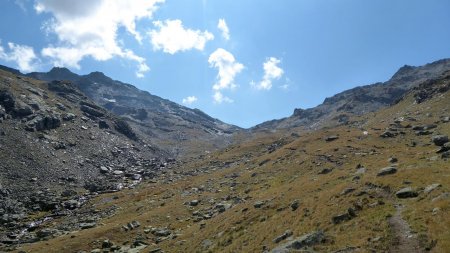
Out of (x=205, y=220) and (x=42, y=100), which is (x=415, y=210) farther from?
(x=42, y=100)

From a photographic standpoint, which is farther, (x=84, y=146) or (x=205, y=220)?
(x=84, y=146)

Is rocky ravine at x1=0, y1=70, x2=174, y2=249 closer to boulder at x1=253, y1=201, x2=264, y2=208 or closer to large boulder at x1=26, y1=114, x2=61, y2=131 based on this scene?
large boulder at x1=26, y1=114, x2=61, y2=131

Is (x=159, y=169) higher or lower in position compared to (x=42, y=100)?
lower

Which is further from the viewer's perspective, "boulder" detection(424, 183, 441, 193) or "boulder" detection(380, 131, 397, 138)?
"boulder" detection(380, 131, 397, 138)

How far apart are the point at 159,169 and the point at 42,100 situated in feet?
224

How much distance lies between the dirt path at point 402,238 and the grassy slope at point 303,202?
0.50m

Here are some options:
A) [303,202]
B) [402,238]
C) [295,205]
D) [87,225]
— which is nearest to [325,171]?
[303,202]

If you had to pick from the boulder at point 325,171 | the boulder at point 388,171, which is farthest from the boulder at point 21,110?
the boulder at point 388,171

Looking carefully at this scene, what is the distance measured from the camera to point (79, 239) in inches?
2334

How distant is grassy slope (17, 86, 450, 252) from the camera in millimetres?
33438

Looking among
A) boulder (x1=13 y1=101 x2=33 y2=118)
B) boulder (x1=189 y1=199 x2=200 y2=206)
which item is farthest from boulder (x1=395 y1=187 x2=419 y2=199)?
boulder (x1=13 y1=101 x2=33 y2=118)

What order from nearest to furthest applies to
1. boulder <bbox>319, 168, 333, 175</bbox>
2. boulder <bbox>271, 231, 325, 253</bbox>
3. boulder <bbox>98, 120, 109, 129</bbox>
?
1. boulder <bbox>271, 231, 325, 253</bbox>
2. boulder <bbox>319, 168, 333, 175</bbox>
3. boulder <bbox>98, 120, 109, 129</bbox>

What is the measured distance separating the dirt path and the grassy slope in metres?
0.50

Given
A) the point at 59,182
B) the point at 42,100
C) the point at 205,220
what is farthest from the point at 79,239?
the point at 42,100
